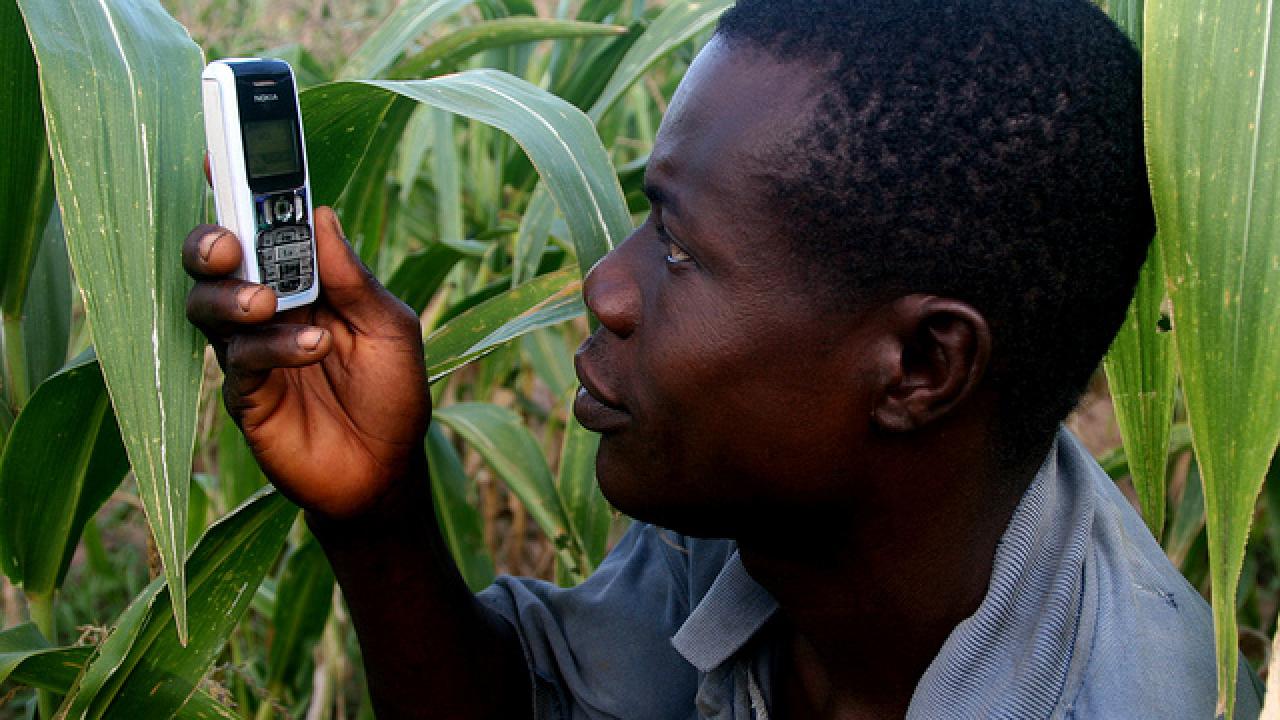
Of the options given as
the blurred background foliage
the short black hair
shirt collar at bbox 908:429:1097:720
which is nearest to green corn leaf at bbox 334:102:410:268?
the blurred background foliage

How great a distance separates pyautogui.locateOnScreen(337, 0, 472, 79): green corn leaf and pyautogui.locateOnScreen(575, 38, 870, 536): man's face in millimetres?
550

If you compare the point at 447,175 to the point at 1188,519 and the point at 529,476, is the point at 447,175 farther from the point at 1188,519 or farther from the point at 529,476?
the point at 1188,519

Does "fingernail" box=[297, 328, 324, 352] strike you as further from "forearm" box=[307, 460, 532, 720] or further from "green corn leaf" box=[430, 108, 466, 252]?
"green corn leaf" box=[430, 108, 466, 252]

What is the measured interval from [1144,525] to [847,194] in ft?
1.26

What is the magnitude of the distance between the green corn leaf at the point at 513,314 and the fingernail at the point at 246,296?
0.27 m

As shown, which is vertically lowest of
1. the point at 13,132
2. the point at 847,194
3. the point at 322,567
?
the point at 322,567

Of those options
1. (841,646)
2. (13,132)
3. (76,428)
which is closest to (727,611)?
(841,646)

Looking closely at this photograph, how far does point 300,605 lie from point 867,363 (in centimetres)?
81

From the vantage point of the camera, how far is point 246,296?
75cm

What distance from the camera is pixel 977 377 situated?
80cm

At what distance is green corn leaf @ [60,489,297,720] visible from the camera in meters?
0.93

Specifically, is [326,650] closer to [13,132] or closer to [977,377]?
[13,132]

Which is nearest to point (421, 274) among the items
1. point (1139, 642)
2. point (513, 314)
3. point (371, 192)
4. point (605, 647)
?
point (371, 192)

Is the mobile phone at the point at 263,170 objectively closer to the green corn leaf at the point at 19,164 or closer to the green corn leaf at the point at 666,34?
the green corn leaf at the point at 19,164
